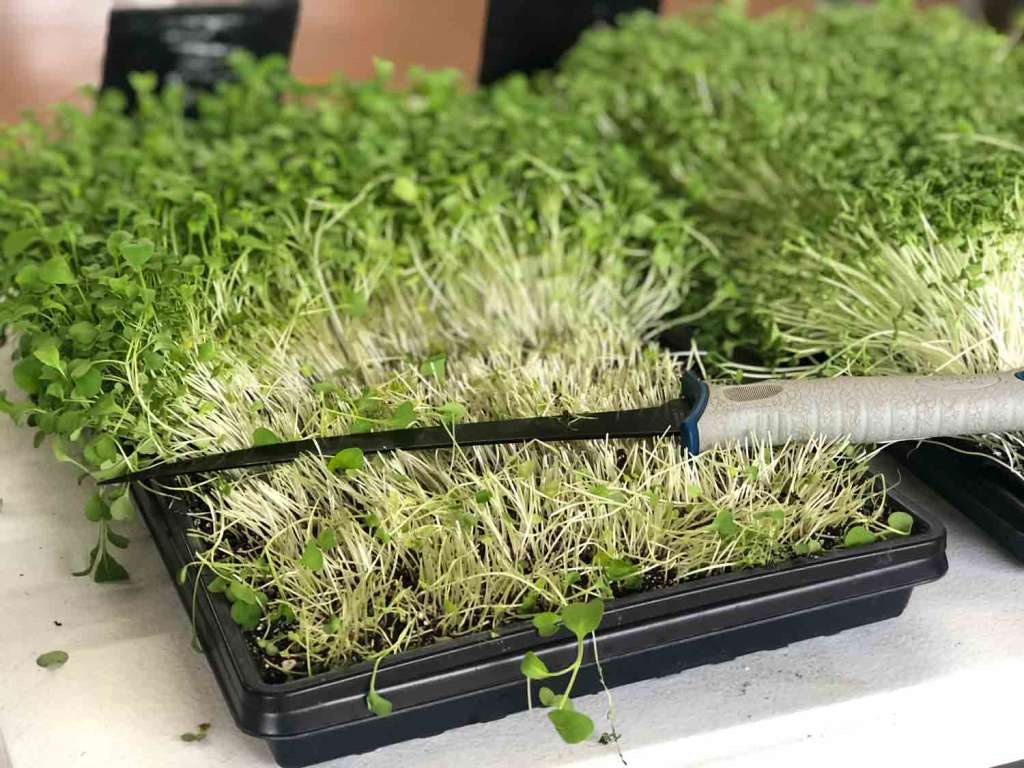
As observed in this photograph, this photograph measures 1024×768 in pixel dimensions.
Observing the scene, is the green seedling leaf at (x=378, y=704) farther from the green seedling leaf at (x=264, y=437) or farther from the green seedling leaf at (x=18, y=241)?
the green seedling leaf at (x=18, y=241)

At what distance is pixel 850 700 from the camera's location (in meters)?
0.89

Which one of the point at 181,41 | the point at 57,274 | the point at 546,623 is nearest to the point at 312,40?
the point at 181,41

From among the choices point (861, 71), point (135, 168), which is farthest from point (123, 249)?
point (861, 71)

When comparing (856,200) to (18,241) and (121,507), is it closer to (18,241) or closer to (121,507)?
(121,507)

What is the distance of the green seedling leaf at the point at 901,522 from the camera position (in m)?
0.94

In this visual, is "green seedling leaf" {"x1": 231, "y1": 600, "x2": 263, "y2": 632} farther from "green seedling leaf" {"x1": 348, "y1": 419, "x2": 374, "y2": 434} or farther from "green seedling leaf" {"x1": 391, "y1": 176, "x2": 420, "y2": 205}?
"green seedling leaf" {"x1": 391, "y1": 176, "x2": 420, "y2": 205}

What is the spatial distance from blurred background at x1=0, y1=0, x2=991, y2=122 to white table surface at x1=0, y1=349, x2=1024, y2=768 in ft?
5.60

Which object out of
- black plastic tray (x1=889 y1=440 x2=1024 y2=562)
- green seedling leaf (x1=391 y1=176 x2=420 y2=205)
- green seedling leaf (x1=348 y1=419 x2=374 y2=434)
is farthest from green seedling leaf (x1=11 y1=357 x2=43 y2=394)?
black plastic tray (x1=889 y1=440 x2=1024 y2=562)

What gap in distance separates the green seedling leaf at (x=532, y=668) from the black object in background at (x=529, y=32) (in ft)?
6.43

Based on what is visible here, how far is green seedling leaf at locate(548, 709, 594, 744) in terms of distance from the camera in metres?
0.78

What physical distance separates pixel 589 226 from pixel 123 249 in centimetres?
61

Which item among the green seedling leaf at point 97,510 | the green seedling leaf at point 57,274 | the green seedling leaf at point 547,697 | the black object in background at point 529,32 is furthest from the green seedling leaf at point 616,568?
the black object in background at point 529,32

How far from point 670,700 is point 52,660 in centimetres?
52

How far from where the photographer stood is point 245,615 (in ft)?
2.83
